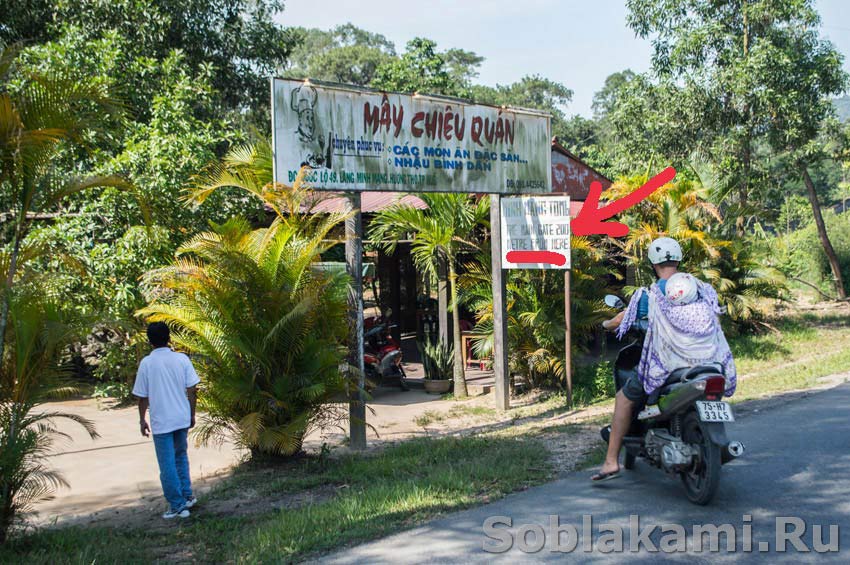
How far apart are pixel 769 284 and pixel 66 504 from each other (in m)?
12.3

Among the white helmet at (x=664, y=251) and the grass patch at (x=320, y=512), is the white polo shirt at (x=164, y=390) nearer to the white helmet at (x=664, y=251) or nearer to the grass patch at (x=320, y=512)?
the grass patch at (x=320, y=512)

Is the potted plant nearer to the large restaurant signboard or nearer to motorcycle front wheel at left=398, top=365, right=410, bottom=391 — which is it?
motorcycle front wheel at left=398, top=365, right=410, bottom=391

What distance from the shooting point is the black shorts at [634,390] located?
570 cm

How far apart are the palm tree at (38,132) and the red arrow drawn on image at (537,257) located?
598 cm

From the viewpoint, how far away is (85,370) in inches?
512

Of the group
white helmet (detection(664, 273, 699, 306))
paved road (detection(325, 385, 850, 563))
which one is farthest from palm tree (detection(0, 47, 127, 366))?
white helmet (detection(664, 273, 699, 306))

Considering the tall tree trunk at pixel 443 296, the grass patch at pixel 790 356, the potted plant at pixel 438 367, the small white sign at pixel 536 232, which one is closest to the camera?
the small white sign at pixel 536 232

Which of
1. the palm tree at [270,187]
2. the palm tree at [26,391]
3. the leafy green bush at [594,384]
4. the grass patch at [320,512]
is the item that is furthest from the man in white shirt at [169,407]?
the leafy green bush at [594,384]

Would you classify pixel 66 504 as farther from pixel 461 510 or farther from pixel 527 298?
pixel 527 298

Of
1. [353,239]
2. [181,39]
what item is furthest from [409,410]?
[181,39]

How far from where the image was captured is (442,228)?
11.4 meters

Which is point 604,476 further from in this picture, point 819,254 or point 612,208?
point 819,254

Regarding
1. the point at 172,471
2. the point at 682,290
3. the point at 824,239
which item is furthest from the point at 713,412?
the point at 824,239

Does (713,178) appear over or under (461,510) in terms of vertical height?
over
